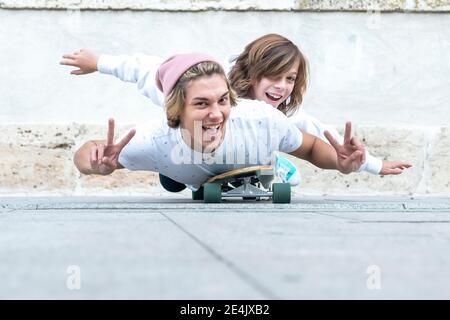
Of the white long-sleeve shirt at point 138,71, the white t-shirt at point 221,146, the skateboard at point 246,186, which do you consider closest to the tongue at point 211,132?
the white t-shirt at point 221,146

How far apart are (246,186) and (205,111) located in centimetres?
52

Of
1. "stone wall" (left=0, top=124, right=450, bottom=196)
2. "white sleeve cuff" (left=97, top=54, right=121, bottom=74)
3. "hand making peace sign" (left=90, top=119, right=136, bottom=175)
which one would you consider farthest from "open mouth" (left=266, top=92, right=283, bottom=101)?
"stone wall" (left=0, top=124, right=450, bottom=196)

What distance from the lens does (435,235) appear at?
214 cm

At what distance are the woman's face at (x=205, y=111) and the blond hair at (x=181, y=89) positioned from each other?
0.07 ft

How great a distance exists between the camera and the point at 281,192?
3932 mm

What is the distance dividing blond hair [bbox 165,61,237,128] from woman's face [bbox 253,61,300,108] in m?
0.63

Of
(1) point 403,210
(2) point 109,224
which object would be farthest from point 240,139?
(2) point 109,224

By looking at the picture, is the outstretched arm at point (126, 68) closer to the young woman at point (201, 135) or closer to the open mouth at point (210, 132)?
the young woman at point (201, 135)

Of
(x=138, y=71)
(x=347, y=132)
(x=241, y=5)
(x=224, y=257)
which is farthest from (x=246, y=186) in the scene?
(x=224, y=257)

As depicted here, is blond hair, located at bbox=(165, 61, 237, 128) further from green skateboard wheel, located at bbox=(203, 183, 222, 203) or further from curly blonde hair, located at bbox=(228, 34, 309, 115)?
curly blonde hair, located at bbox=(228, 34, 309, 115)

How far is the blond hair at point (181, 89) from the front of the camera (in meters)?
3.80

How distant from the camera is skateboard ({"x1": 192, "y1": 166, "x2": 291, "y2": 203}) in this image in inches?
155

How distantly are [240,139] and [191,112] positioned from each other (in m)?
0.31

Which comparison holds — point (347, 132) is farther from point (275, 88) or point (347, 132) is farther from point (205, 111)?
point (275, 88)
